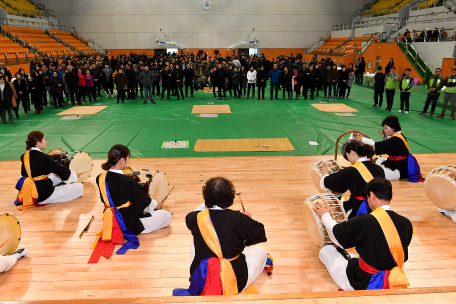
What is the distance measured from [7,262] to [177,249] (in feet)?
5.58

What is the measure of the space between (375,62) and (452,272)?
63.4 ft

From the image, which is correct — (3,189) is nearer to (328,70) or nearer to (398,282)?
(398,282)

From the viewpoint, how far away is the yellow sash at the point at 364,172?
356cm

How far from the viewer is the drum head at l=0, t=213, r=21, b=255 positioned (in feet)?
10.7

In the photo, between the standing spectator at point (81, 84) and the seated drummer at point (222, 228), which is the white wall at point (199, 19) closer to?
the standing spectator at point (81, 84)

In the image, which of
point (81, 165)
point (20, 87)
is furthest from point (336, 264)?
point (20, 87)

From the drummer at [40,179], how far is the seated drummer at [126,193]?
1.33 meters

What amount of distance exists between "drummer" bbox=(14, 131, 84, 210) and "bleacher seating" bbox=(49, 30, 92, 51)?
78.4ft

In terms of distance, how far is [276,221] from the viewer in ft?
13.9

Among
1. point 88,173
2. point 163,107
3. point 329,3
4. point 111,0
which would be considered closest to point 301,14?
point 329,3

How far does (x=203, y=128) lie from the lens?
29.7ft

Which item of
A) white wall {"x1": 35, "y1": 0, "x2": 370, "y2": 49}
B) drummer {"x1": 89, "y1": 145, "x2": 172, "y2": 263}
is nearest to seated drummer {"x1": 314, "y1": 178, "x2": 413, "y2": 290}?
drummer {"x1": 89, "y1": 145, "x2": 172, "y2": 263}

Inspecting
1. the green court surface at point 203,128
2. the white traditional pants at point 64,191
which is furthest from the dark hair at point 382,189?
the green court surface at point 203,128

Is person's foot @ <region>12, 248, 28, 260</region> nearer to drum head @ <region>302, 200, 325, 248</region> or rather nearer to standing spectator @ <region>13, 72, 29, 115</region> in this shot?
drum head @ <region>302, 200, 325, 248</region>
